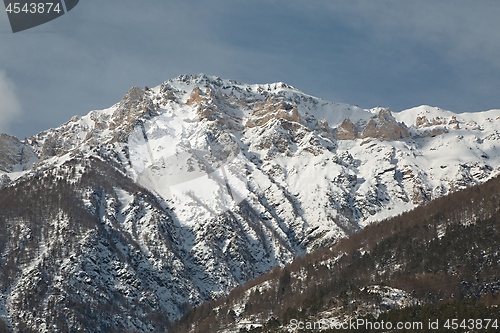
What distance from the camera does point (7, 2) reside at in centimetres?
8388

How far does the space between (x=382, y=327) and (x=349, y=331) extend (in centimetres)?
704

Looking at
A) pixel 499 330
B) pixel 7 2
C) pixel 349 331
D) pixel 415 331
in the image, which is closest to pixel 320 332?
pixel 349 331

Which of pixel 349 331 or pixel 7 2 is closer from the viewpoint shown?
pixel 7 2

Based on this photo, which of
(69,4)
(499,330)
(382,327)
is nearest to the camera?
(69,4)

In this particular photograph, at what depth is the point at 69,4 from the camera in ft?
260

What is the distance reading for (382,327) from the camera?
189 metres

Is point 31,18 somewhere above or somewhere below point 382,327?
above

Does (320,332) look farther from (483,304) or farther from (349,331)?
(483,304)

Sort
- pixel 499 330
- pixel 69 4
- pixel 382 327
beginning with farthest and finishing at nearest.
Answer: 1. pixel 382 327
2. pixel 499 330
3. pixel 69 4

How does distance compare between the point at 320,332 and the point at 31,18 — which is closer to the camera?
the point at 31,18

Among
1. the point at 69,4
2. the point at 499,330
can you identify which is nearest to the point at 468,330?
the point at 499,330

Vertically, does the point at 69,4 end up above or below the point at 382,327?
above

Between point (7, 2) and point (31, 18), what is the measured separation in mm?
5069

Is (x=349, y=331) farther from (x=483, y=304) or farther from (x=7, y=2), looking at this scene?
(x=7, y=2)
